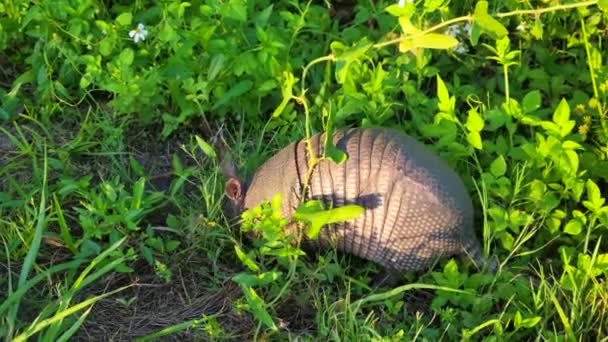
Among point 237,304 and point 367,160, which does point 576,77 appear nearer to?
point 367,160

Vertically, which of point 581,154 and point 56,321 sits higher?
point 581,154

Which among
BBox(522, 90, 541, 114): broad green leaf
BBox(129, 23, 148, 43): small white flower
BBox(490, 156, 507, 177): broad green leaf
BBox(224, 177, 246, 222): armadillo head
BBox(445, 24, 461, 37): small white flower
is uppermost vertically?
BBox(445, 24, 461, 37): small white flower

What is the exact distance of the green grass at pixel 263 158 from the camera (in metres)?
2.98

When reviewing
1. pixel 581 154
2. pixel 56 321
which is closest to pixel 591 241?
pixel 581 154

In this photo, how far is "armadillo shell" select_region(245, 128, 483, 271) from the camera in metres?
2.99

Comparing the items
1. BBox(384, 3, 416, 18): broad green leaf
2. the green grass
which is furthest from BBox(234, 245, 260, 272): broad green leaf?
BBox(384, 3, 416, 18): broad green leaf

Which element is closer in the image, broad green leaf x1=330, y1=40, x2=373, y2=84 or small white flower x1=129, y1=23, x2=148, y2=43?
broad green leaf x1=330, y1=40, x2=373, y2=84

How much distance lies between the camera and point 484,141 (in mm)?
Answer: 3377

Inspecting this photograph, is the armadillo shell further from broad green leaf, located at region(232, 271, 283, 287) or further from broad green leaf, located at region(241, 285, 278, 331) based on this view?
broad green leaf, located at region(241, 285, 278, 331)

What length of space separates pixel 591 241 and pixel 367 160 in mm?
936

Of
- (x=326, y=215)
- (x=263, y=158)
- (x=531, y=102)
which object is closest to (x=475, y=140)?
(x=531, y=102)

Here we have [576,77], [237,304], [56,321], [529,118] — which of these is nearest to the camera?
[56,321]

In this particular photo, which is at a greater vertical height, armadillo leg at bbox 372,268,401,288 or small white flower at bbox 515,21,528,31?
small white flower at bbox 515,21,528,31

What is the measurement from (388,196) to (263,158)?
0.74m
